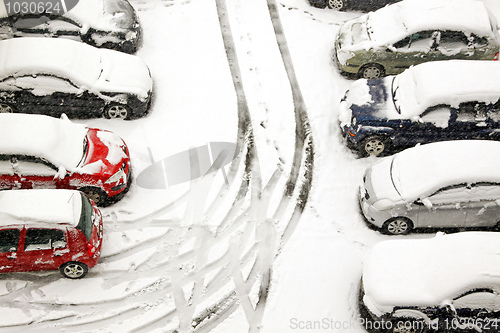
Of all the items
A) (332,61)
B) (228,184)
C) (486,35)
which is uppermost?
(486,35)

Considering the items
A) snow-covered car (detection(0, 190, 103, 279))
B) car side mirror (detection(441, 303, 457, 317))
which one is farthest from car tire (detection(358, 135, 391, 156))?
snow-covered car (detection(0, 190, 103, 279))

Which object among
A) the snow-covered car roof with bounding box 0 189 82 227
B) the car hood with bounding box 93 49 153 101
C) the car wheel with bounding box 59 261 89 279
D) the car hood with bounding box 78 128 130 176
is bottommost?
the car wheel with bounding box 59 261 89 279

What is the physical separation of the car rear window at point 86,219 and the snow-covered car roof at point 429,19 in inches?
317

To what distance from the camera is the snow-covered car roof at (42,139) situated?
9.41 metres

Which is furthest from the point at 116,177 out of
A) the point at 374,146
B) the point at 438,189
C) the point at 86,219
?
the point at 438,189

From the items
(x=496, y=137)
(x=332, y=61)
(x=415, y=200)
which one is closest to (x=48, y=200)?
(x=415, y=200)

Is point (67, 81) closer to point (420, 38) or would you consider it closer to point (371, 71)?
point (371, 71)

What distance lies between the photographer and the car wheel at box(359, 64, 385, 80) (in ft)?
41.1

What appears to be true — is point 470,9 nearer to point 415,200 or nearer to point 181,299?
point 415,200

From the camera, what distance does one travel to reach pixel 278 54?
1358cm

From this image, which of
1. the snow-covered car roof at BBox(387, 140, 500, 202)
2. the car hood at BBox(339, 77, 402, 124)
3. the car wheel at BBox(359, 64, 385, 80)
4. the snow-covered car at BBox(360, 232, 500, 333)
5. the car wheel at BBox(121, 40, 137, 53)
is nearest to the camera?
the snow-covered car at BBox(360, 232, 500, 333)

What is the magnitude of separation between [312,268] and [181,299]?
2.62m

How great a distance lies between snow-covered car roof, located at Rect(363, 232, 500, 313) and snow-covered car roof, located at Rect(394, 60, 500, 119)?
323 cm

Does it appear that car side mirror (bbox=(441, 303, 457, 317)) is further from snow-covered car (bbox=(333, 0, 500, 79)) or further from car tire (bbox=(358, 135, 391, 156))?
snow-covered car (bbox=(333, 0, 500, 79))
